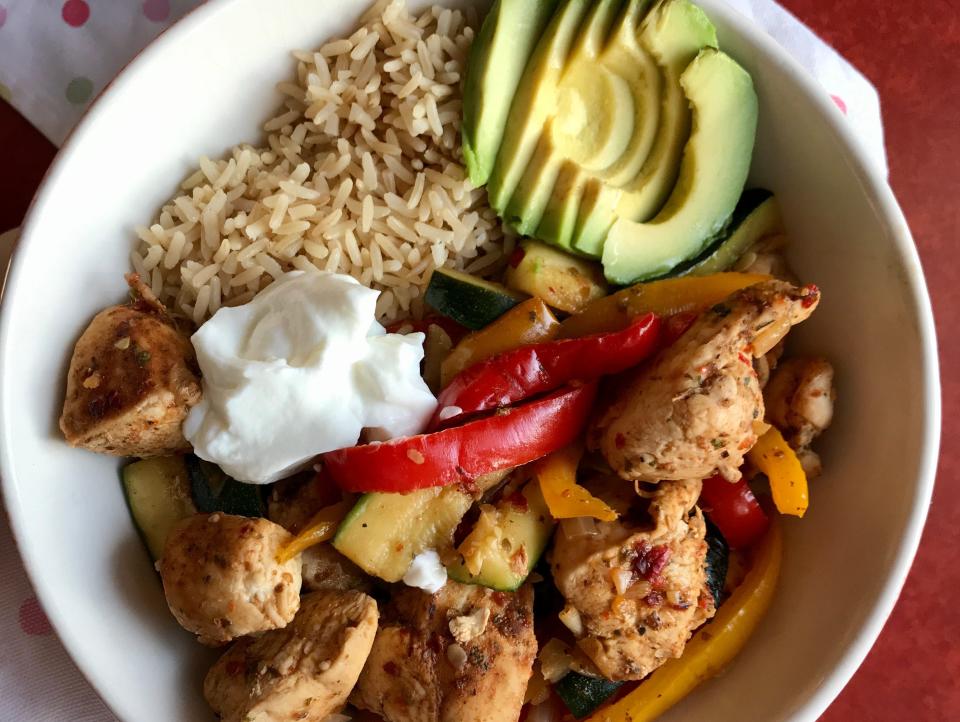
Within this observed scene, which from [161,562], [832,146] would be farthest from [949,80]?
[161,562]

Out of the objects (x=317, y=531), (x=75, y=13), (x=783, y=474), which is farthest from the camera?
(x=75, y=13)

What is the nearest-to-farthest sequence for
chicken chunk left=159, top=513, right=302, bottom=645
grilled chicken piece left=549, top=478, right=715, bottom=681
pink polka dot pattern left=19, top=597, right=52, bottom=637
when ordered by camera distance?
chicken chunk left=159, top=513, right=302, bottom=645 → grilled chicken piece left=549, top=478, right=715, bottom=681 → pink polka dot pattern left=19, top=597, right=52, bottom=637

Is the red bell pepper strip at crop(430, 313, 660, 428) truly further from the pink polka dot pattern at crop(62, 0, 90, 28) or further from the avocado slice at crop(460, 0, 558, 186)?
the pink polka dot pattern at crop(62, 0, 90, 28)

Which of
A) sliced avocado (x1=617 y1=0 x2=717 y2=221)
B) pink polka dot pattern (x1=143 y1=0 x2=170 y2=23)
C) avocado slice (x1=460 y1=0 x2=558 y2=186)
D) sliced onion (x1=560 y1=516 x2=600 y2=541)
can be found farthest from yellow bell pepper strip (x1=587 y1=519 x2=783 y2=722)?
pink polka dot pattern (x1=143 y1=0 x2=170 y2=23)

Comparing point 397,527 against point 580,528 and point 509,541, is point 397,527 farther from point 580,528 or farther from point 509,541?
point 580,528

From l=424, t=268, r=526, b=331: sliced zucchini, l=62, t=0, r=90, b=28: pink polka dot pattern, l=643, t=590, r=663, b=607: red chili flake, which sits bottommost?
l=643, t=590, r=663, b=607: red chili flake

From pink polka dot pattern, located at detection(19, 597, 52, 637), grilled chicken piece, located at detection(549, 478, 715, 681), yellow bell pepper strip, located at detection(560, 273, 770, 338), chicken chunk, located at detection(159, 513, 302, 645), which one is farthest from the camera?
pink polka dot pattern, located at detection(19, 597, 52, 637)

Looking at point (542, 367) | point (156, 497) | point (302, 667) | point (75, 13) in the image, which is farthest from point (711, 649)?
point (75, 13)
